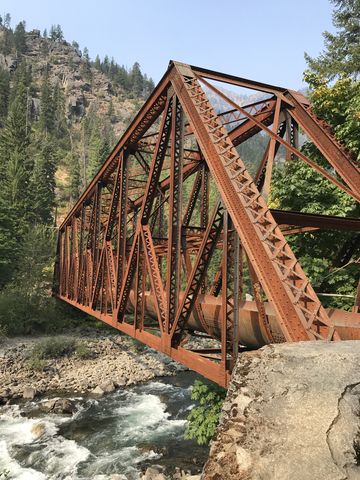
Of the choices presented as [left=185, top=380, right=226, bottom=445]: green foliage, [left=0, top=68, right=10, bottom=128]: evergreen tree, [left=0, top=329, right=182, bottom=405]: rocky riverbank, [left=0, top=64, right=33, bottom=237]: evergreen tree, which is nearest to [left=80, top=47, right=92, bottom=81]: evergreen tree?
[left=0, top=68, right=10, bottom=128]: evergreen tree

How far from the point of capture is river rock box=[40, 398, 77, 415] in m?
19.9

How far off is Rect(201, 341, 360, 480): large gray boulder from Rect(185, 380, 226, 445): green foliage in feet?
34.3

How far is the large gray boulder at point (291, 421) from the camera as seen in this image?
1.94m

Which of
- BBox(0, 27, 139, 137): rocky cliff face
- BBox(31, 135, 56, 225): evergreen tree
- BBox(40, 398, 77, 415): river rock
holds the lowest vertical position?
BBox(40, 398, 77, 415): river rock

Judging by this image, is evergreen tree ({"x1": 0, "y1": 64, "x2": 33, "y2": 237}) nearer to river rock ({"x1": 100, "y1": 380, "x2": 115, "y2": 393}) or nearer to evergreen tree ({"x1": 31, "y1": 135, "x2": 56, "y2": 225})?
A: evergreen tree ({"x1": 31, "y1": 135, "x2": 56, "y2": 225})

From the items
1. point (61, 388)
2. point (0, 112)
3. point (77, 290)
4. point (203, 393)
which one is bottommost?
point (61, 388)

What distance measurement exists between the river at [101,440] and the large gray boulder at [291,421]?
1328 cm

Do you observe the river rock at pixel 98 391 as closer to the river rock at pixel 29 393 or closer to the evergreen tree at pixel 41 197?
the river rock at pixel 29 393

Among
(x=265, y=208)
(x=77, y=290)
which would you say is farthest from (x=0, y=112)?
(x=265, y=208)

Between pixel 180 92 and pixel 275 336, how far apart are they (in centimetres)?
595

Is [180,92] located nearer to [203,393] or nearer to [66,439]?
[203,393]

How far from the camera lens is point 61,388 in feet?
78.3

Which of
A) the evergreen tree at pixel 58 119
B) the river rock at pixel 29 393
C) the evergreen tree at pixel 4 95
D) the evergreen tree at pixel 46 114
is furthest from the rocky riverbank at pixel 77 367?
the evergreen tree at pixel 58 119

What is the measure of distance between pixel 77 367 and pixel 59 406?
24.3ft
